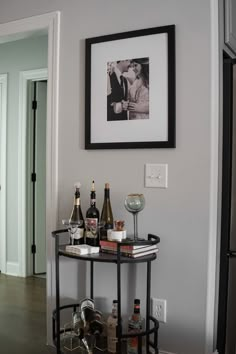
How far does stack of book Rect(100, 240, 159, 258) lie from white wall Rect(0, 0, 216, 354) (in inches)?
6.9

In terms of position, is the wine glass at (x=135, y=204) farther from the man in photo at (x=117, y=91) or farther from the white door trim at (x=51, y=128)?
the white door trim at (x=51, y=128)

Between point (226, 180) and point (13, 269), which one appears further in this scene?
point (13, 269)

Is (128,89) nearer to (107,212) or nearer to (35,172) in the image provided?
(107,212)

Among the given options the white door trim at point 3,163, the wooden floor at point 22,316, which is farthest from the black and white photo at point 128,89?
the white door trim at point 3,163

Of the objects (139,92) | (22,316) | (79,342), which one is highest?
(139,92)

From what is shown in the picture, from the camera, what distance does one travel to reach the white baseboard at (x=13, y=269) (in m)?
4.40

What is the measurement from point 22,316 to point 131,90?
6.70 ft

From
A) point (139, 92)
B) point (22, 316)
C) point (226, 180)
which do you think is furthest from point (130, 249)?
point (22, 316)

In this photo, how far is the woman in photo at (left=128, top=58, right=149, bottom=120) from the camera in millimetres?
2204

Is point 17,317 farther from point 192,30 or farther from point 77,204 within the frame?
point 192,30

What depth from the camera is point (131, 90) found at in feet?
7.38

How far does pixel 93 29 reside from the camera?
239 centimetres

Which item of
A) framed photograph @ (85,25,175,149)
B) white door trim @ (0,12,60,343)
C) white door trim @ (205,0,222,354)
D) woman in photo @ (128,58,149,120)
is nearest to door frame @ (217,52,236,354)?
white door trim @ (205,0,222,354)

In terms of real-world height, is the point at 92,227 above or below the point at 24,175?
below
